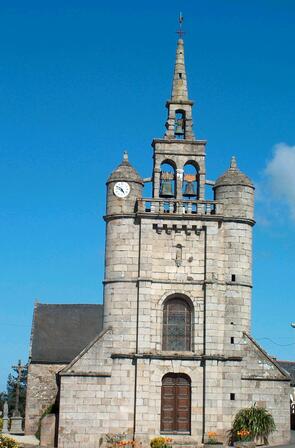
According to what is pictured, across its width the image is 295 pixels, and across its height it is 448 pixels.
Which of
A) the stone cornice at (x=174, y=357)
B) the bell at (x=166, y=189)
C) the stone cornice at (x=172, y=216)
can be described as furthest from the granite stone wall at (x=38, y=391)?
the bell at (x=166, y=189)

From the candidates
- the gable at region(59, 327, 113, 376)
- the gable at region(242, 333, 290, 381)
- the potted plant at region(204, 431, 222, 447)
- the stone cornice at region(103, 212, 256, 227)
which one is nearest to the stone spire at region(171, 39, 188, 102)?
the stone cornice at region(103, 212, 256, 227)

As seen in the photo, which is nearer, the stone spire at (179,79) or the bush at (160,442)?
the bush at (160,442)

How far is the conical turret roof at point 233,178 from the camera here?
28703mm

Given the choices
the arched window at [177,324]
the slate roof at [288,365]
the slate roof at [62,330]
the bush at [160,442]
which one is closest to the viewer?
the bush at [160,442]

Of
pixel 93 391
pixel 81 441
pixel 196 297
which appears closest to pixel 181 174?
pixel 196 297

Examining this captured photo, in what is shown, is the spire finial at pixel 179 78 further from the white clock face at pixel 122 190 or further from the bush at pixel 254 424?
the bush at pixel 254 424

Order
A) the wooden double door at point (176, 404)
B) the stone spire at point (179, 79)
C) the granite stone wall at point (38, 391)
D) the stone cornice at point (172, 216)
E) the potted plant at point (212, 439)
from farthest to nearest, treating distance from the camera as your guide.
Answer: the granite stone wall at point (38, 391) < the stone spire at point (179, 79) < the stone cornice at point (172, 216) < the wooden double door at point (176, 404) < the potted plant at point (212, 439)

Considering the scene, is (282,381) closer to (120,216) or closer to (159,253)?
(159,253)

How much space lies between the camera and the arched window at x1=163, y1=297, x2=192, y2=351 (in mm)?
27562

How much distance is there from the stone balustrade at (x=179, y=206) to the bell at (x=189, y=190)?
59 cm

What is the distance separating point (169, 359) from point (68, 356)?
13637 mm

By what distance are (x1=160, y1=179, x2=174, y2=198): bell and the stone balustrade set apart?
0.58 m

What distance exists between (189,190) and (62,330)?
15.8 m

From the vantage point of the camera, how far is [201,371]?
1070 inches
